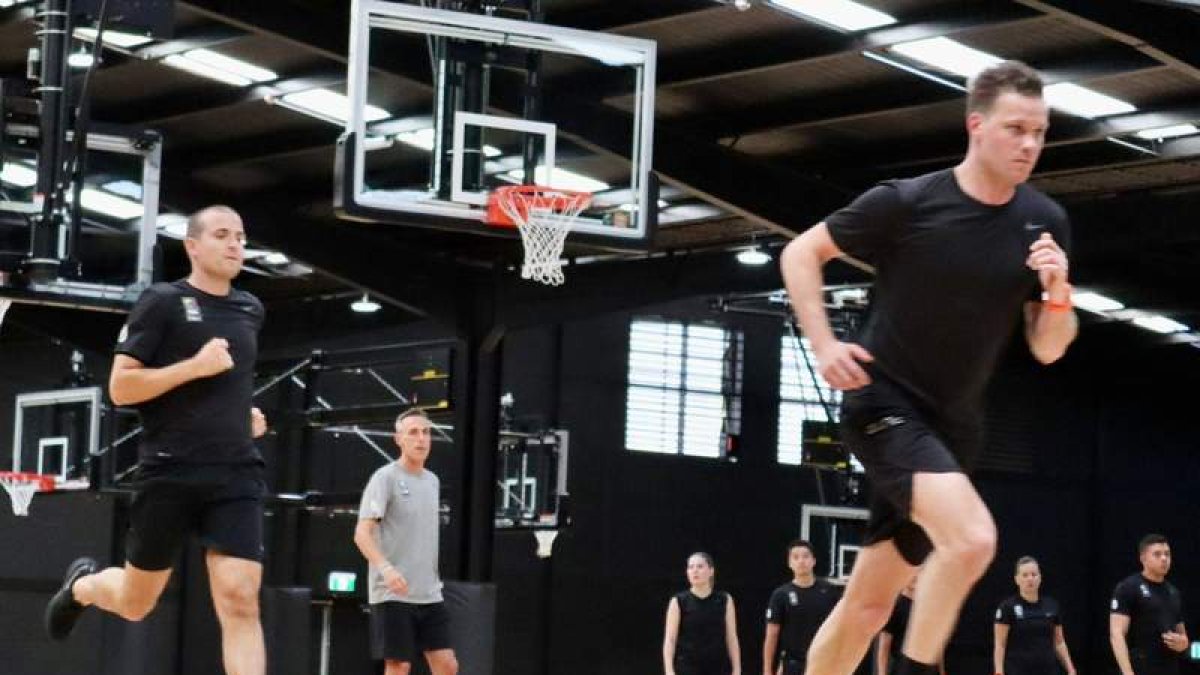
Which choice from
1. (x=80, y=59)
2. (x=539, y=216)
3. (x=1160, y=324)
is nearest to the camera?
(x=539, y=216)

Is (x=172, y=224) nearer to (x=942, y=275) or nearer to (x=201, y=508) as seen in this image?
(x=201, y=508)

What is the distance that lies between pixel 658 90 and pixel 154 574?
400 inches

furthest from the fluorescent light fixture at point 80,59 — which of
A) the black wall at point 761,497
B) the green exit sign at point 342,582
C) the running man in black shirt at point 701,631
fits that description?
the black wall at point 761,497

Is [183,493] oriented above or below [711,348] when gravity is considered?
below

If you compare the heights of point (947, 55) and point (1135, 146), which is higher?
point (947, 55)

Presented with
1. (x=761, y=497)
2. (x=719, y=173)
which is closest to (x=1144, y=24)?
(x=719, y=173)

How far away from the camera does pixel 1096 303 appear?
1083 inches

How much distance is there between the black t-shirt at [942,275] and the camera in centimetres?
612

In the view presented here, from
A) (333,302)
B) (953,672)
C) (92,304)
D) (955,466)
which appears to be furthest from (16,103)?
(953,672)

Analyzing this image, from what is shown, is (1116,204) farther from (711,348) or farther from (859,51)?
(711,348)

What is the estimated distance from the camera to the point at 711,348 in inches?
1072

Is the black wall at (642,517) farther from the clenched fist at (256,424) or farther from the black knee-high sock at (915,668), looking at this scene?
the black knee-high sock at (915,668)

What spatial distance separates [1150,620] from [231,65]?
29.3 ft

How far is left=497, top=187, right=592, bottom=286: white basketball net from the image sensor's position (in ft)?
A: 41.8
